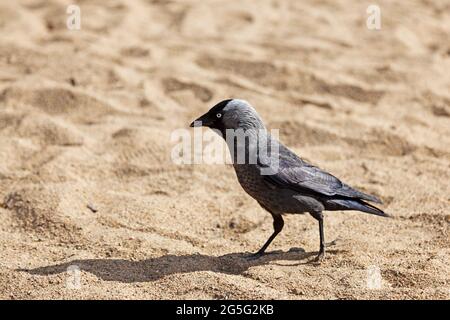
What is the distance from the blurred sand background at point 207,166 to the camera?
3.84m

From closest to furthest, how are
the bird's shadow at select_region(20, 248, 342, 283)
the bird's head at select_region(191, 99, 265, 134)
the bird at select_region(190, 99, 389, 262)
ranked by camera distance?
the bird's shadow at select_region(20, 248, 342, 283) < the bird at select_region(190, 99, 389, 262) < the bird's head at select_region(191, 99, 265, 134)

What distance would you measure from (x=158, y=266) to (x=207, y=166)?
1453 millimetres

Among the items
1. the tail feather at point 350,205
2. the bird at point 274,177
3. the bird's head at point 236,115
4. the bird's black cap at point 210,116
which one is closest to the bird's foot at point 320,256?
the bird at point 274,177

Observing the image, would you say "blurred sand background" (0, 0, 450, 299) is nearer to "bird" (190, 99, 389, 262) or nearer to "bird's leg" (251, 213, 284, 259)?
"bird's leg" (251, 213, 284, 259)

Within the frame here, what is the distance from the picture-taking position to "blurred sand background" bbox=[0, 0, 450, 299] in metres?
3.84

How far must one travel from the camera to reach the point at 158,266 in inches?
154

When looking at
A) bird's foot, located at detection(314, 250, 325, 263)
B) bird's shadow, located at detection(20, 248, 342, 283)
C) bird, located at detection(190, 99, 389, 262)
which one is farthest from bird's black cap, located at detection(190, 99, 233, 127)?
bird's foot, located at detection(314, 250, 325, 263)

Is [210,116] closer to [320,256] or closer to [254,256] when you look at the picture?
[254,256]

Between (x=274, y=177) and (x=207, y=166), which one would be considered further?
(x=207, y=166)

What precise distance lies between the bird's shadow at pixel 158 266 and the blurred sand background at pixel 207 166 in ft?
0.04

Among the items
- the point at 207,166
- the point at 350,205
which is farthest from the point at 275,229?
the point at 207,166

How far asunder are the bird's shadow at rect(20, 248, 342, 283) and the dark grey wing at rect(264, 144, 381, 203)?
38cm

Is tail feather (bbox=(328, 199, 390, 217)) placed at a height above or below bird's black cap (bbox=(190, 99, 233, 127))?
below

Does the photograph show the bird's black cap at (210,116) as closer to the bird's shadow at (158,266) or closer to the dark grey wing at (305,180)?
the dark grey wing at (305,180)
